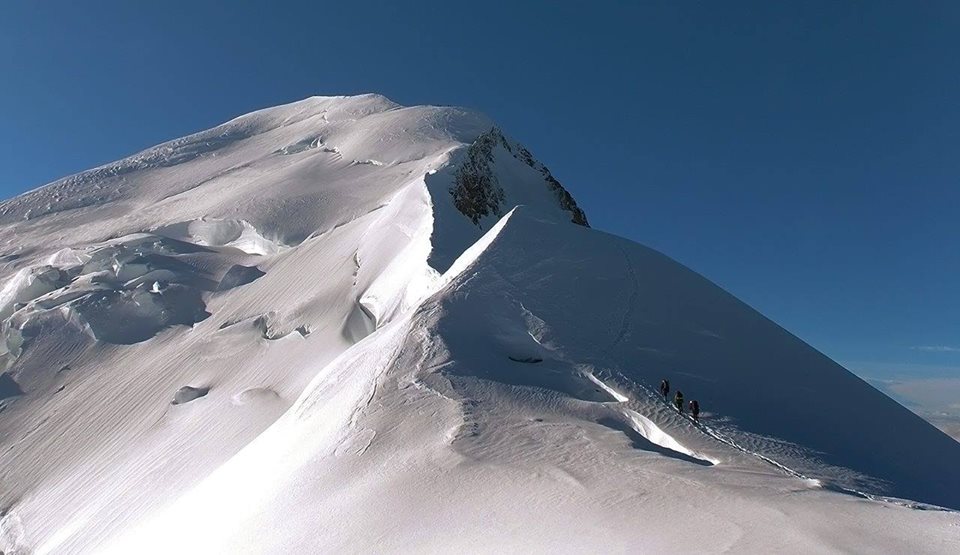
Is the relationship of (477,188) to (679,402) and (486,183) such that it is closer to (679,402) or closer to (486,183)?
(486,183)

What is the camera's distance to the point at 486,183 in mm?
31906

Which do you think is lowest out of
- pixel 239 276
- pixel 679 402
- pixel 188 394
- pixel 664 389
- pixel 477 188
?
pixel 188 394

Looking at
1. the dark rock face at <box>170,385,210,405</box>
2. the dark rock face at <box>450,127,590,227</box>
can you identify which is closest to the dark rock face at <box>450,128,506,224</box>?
the dark rock face at <box>450,127,590,227</box>

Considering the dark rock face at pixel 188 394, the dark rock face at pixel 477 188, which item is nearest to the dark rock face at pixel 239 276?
the dark rock face at pixel 188 394

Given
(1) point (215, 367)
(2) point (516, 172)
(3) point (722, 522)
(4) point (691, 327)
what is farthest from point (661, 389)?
(2) point (516, 172)

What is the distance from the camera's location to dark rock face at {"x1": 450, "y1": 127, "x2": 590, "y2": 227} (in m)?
28.4

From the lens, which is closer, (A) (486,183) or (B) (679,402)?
(B) (679,402)

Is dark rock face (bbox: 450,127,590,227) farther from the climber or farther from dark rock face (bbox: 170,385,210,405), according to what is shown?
the climber

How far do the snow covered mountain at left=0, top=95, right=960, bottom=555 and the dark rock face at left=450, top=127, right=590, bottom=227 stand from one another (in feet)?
0.78

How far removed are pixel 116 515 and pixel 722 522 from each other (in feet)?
43.9

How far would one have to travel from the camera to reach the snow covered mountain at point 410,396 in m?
7.68

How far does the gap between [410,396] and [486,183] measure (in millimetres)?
21744

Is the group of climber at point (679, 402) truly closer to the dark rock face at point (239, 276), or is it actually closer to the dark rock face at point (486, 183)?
the dark rock face at point (486, 183)

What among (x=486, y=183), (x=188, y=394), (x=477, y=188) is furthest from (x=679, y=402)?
(x=486, y=183)
